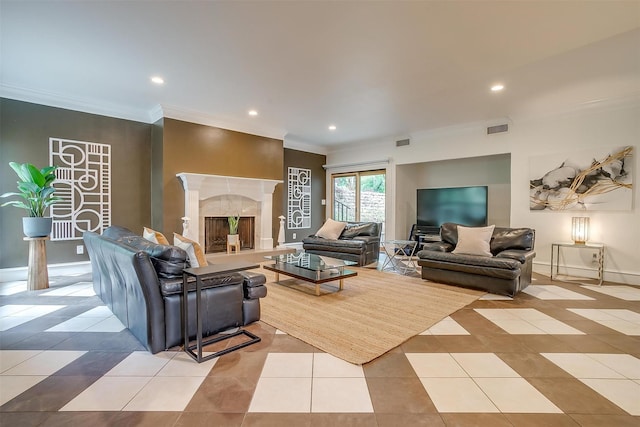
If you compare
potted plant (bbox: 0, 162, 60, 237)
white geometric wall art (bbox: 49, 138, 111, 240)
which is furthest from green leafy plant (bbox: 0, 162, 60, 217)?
white geometric wall art (bbox: 49, 138, 111, 240)

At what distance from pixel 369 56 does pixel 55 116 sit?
4.90 metres

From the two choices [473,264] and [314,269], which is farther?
[473,264]

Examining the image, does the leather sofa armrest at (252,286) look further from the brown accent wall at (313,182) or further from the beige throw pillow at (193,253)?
the brown accent wall at (313,182)

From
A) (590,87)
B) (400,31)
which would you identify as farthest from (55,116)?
(590,87)

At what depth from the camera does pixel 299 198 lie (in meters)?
7.85

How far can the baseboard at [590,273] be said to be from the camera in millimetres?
4363

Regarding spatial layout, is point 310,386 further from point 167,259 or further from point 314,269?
point 314,269

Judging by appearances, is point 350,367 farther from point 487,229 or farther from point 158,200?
point 158,200

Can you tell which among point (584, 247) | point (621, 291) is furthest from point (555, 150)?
point (621, 291)

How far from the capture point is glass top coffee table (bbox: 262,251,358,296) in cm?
369

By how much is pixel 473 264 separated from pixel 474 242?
45 cm

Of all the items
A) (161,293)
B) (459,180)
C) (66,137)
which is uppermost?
(66,137)

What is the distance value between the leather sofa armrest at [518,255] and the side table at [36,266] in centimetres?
611

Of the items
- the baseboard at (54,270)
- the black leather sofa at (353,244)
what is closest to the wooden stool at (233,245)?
the black leather sofa at (353,244)
